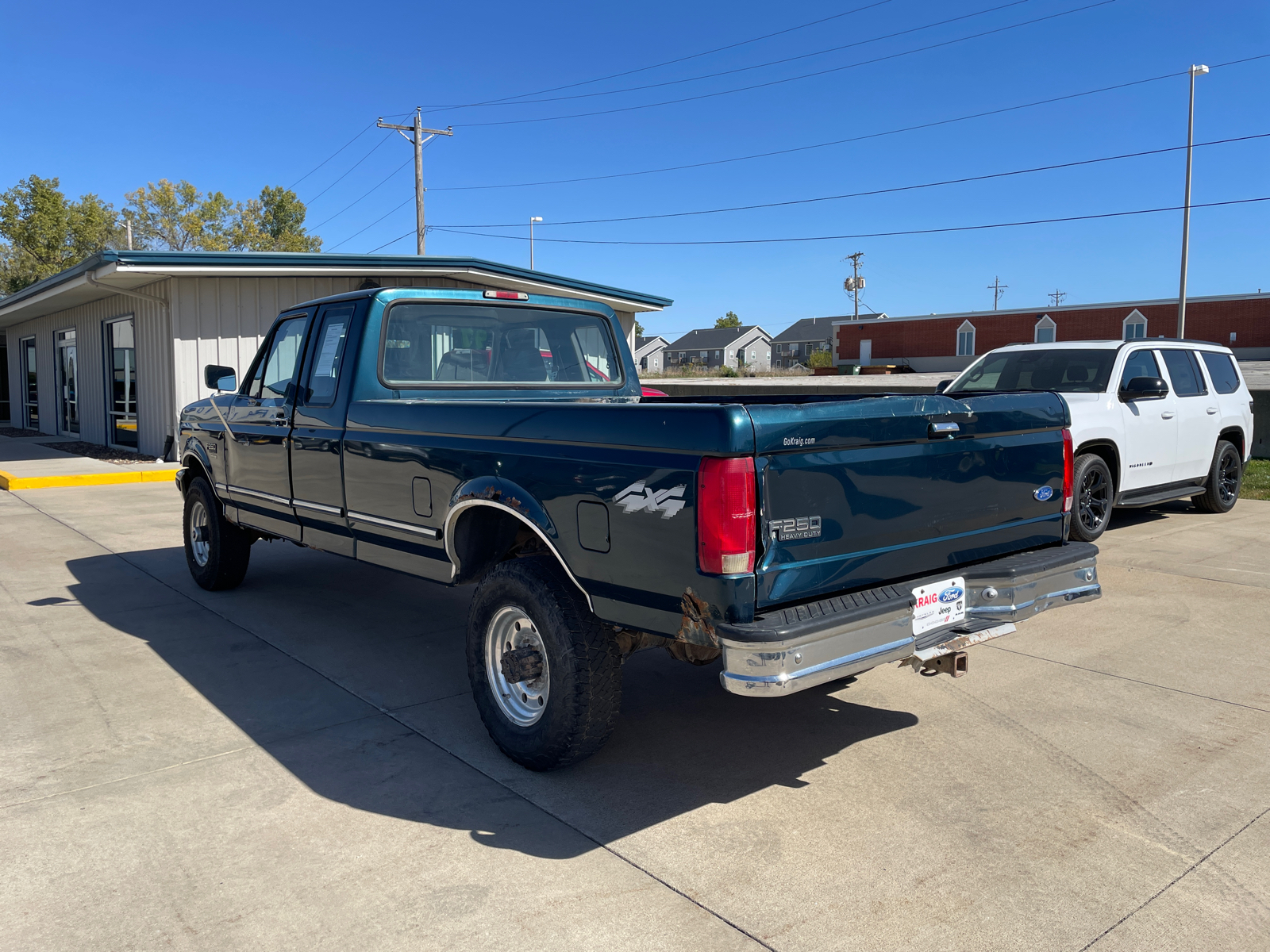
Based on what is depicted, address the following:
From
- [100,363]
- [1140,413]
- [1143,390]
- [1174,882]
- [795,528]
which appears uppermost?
[100,363]

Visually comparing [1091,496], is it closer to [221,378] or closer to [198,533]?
[221,378]

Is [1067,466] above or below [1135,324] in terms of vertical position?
below

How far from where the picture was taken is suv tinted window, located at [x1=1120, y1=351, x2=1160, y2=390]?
357 inches

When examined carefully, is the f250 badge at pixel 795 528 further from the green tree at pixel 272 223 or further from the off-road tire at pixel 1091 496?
the green tree at pixel 272 223

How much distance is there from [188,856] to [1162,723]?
4.19m

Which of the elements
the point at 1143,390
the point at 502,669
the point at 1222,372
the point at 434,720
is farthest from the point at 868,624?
the point at 1222,372

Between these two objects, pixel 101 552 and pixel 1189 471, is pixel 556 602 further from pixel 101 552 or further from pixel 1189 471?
pixel 1189 471

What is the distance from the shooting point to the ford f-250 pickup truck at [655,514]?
10.3ft

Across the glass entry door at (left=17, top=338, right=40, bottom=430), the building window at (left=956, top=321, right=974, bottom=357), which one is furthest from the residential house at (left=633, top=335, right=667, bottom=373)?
the glass entry door at (left=17, top=338, right=40, bottom=430)

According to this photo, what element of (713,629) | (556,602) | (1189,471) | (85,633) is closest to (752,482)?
(713,629)

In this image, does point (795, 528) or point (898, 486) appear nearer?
point (795, 528)

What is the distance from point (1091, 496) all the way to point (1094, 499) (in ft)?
0.25

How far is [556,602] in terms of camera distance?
3.68 m

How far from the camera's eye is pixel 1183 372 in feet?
32.3
